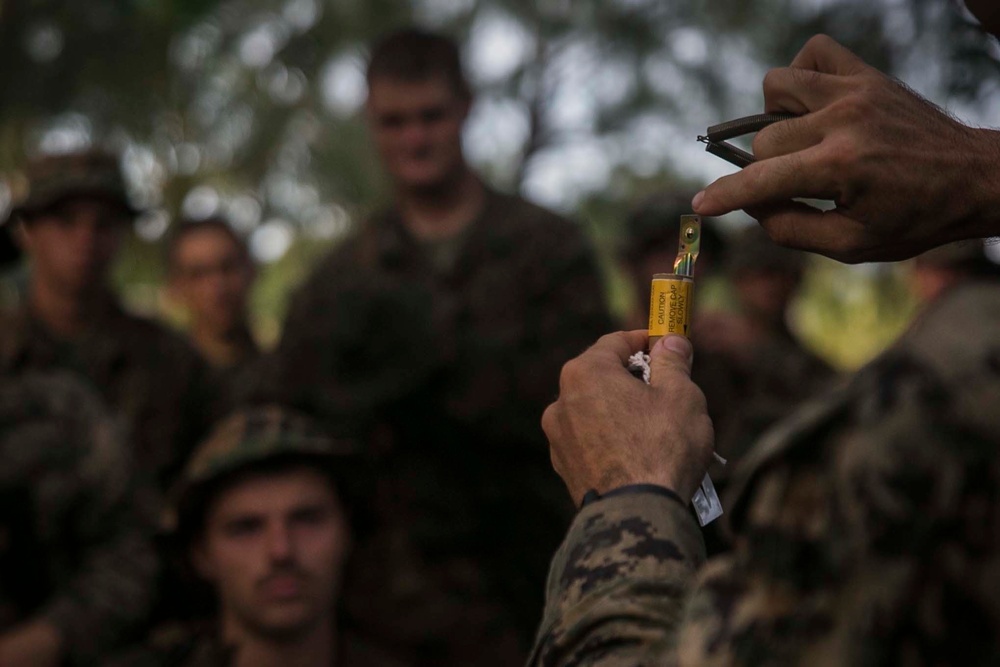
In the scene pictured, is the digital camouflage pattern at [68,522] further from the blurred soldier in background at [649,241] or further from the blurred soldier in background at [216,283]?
the blurred soldier in background at [649,241]

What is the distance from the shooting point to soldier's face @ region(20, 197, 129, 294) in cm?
521

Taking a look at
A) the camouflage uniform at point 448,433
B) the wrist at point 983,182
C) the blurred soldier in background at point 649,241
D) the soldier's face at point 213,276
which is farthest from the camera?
the soldier's face at point 213,276

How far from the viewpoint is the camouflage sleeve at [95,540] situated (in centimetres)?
396

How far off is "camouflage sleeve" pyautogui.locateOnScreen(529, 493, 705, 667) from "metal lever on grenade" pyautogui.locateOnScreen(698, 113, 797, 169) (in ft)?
1.80

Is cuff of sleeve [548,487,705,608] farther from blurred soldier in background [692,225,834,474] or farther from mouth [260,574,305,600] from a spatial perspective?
blurred soldier in background [692,225,834,474]

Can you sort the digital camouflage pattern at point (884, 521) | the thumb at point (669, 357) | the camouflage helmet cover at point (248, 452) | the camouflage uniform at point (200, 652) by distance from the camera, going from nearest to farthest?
the digital camouflage pattern at point (884, 521) → the thumb at point (669, 357) → the camouflage uniform at point (200, 652) → the camouflage helmet cover at point (248, 452)

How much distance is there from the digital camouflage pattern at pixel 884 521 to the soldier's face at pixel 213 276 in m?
5.57

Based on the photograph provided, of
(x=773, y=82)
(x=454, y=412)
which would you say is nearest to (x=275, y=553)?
(x=454, y=412)

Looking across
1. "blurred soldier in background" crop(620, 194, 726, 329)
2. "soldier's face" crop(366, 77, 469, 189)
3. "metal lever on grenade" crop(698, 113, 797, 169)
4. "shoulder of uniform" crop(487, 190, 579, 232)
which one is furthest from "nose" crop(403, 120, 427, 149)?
"metal lever on grenade" crop(698, 113, 797, 169)

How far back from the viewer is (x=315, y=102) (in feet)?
38.3

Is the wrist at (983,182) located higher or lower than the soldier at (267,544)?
higher

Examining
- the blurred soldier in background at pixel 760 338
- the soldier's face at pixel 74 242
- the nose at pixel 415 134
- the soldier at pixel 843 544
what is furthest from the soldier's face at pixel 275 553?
the soldier at pixel 843 544

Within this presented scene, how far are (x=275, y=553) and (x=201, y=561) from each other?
16.5 inches

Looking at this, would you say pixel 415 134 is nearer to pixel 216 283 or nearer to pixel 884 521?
pixel 216 283
